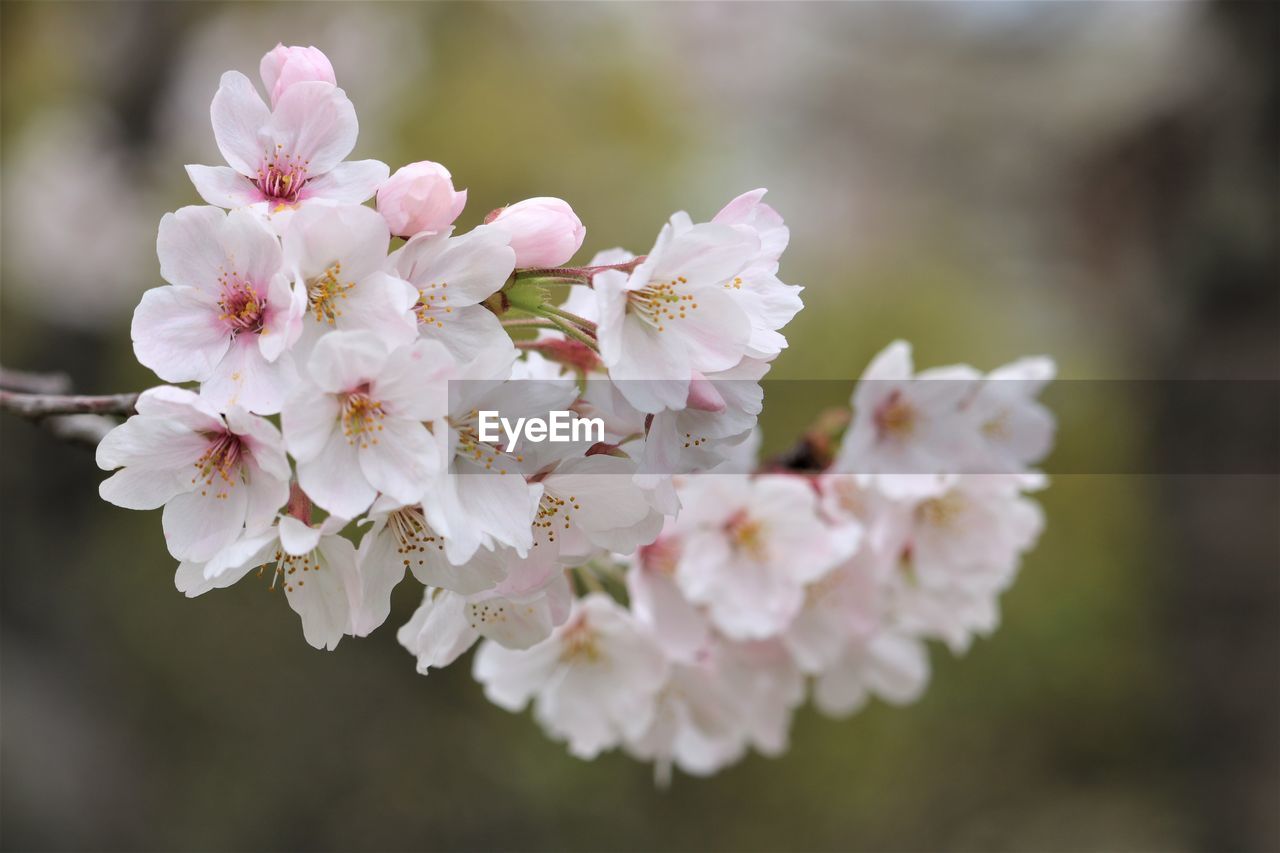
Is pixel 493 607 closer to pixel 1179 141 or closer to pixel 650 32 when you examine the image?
pixel 1179 141

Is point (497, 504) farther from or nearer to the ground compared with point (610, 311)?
nearer to the ground

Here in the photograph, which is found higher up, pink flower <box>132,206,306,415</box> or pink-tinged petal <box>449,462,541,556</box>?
pink flower <box>132,206,306,415</box>

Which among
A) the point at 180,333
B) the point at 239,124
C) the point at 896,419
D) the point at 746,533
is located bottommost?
the point at 746,533

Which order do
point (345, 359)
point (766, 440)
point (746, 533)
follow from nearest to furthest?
1. point (345, 359)
2. point (746, 533)
3. point (766, 440)

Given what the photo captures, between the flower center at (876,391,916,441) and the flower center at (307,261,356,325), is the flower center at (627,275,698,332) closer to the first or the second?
the flower center at (307,261,356,325)

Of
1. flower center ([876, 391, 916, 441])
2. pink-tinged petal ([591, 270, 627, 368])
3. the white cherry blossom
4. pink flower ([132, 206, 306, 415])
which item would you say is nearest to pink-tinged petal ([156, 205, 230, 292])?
pink flower ([132, 206, 306, 415])

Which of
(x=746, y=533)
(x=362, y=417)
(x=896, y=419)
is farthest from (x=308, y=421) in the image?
(x=896, y=419)

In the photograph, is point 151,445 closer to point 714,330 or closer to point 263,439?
point 263,439
